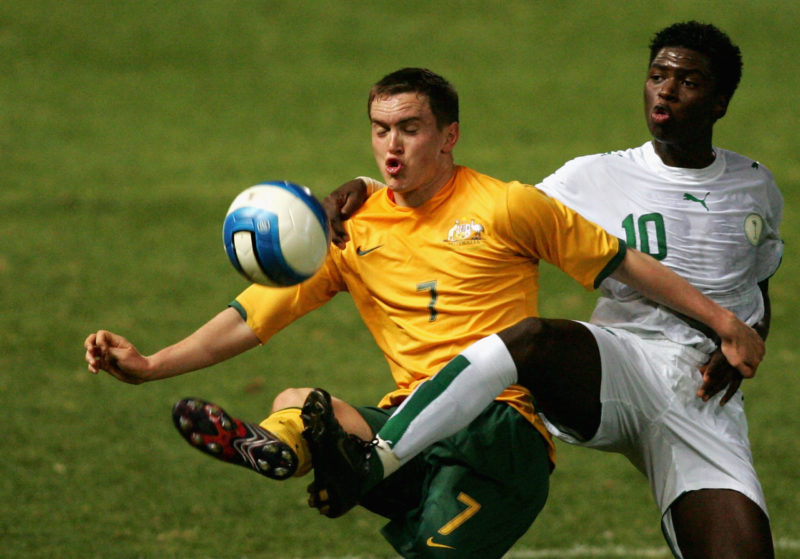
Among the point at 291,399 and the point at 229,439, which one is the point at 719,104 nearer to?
the point at 291,399

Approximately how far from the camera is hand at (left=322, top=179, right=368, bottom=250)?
5875 millimetres

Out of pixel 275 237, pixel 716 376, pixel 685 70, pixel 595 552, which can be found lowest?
pixel 595 552

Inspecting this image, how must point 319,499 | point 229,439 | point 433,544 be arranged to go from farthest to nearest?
point 433,544 → point 319,499 → point 229,439

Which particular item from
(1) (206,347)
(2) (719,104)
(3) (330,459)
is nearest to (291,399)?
(1) (206,347)

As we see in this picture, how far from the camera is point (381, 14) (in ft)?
68.9

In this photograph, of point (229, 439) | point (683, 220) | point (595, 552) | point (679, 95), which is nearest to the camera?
point (229, 439)

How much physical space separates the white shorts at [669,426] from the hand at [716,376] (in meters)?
0.05

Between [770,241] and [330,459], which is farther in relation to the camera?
[770,241]

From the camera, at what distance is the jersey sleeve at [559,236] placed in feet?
18.5

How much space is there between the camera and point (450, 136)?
19.4ft

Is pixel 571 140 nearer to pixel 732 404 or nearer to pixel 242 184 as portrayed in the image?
pixel 242 184

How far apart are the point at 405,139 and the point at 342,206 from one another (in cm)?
51

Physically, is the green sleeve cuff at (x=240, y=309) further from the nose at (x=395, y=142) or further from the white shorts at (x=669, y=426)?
the white shorts at (x=669, y=426)

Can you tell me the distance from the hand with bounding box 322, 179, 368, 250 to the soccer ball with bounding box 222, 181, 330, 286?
38 centimetres
